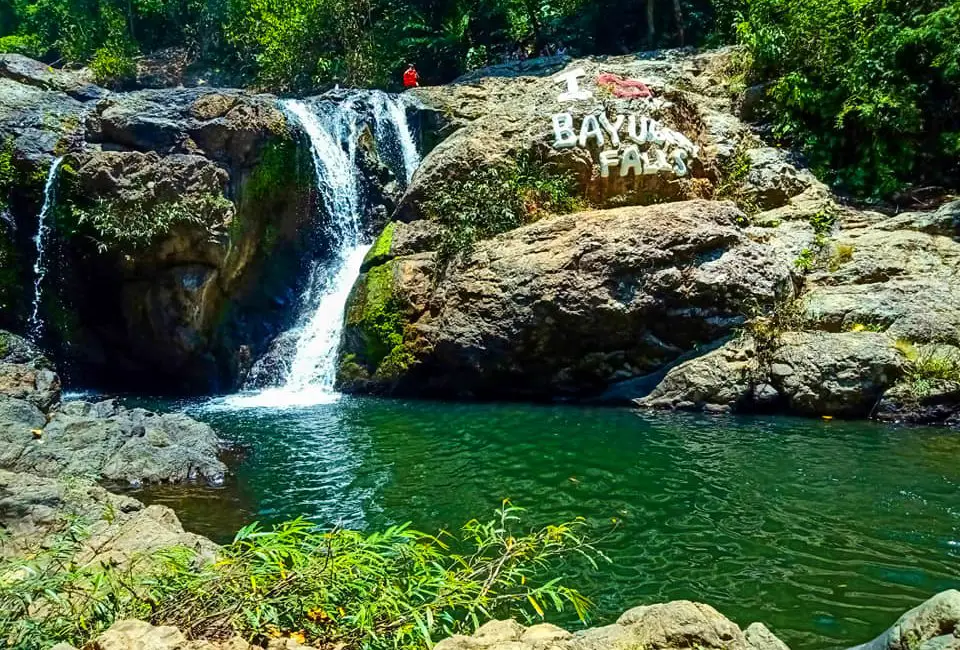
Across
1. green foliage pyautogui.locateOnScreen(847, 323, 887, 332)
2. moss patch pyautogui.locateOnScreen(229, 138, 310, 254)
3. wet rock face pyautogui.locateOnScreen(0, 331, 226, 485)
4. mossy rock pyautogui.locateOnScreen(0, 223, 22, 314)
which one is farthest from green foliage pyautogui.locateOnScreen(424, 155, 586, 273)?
mossy rock pyautogui.locateOnScreen(0, 223, 22, 314)

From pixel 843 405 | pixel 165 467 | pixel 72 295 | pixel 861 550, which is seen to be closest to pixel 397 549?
pixel 861 550

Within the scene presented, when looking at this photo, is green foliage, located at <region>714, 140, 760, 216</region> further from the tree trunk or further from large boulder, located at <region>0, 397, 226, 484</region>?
large boulder, located at <region>0, 397, 226, 484</region>

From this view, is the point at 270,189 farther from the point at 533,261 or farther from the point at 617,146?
the point at 617,146

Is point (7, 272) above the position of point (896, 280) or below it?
above

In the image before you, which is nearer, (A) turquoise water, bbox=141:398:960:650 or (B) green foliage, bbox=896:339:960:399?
(A) turquoise water, bbox=141:398:960:650

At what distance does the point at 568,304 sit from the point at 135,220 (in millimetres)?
8992

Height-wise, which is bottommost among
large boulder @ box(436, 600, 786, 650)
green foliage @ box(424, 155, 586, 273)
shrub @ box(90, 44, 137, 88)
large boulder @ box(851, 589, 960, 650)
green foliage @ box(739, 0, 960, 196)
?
large boulder @ box(436, 600, 786, 650)

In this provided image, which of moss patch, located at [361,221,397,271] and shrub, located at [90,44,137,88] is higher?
shrub, located at [90,44,137,88]

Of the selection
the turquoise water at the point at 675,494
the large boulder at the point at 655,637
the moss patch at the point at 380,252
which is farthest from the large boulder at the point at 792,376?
the large boulder at the point at 655,637

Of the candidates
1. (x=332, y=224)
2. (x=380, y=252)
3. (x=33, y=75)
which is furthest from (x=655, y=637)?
(x=33, y=75)

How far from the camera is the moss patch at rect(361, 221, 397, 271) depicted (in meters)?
16.3

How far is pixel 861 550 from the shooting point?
640cm

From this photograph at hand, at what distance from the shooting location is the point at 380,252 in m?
16.4

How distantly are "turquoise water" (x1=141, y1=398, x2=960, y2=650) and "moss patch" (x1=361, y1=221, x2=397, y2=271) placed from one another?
4.34 metres
